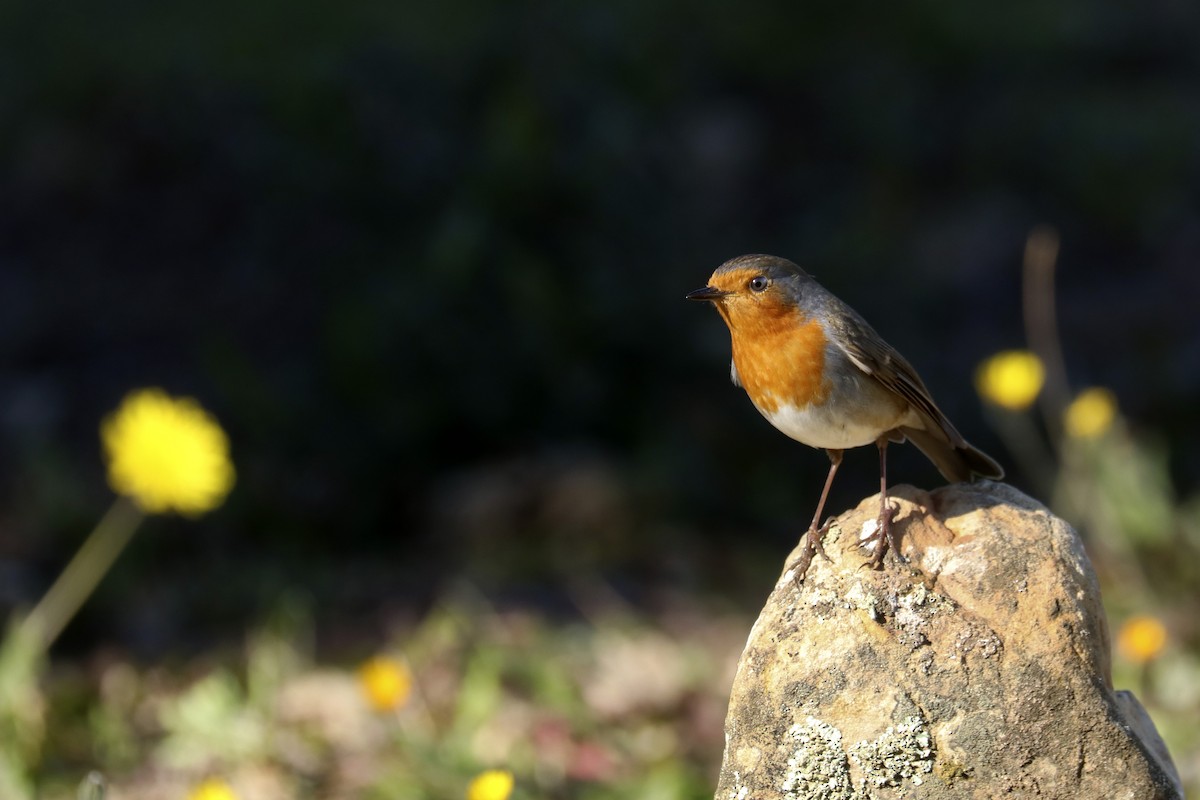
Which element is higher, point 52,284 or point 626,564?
point 626,564

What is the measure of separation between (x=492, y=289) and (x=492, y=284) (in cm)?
3

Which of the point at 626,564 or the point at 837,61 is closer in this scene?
the point at 626,564

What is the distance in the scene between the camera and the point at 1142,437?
8406 millimetres

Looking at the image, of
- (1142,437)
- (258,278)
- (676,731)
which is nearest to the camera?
(676,731)

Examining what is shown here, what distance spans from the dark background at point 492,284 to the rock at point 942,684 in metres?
3.45

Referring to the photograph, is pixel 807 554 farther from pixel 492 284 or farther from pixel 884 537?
pixel 492 284

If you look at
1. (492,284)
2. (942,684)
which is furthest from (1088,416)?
(492,284)

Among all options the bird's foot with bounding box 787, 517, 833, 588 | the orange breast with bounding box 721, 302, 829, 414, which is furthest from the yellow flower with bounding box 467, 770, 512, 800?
the orange breast with bounding box 721, 302, 829, 414

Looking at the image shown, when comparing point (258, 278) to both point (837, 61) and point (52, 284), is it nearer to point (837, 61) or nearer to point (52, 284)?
point (52, 284)

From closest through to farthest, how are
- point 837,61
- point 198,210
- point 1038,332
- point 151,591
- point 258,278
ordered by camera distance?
point 151,591 → point 1038,332 → point 258,278 → point 198,210 → point 837,61

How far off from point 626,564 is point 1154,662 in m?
2.70

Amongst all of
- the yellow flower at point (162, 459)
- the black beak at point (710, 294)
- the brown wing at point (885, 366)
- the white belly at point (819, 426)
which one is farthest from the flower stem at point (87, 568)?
the brown wing at point (885, 366)

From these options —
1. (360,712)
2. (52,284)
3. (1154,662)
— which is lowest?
(52,284)

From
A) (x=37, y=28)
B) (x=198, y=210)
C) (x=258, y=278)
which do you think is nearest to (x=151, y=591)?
(x=258, y=278)
